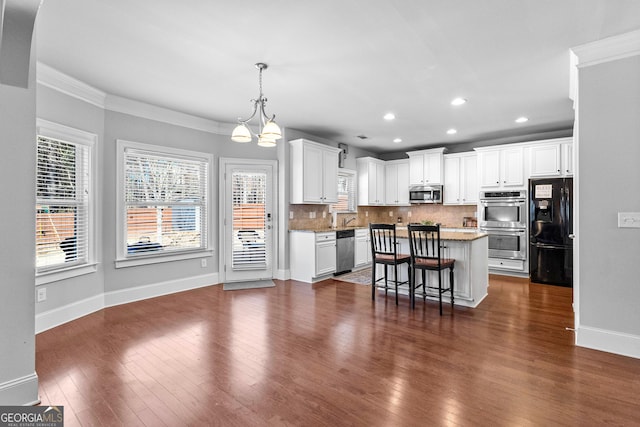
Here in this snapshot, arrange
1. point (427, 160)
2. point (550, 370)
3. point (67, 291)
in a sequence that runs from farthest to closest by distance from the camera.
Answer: point (427, 160) < point (67, 291) < point (550, 370)

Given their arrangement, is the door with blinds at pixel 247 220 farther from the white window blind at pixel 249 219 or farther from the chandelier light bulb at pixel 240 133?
the chandelier light bulb at pixel 240 133

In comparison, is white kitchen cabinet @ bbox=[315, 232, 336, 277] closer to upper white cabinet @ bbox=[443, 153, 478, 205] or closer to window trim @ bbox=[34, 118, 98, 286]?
upper white cabinet @ bbox=[443, 153, 478, 205]

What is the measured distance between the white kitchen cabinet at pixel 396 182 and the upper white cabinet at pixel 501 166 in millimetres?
1708

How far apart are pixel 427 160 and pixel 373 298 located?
13.0ft

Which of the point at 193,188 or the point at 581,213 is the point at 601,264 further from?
the point at 193,188

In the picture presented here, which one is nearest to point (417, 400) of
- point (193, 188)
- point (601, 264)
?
point (601, 264)

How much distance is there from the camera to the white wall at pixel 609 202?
272cm

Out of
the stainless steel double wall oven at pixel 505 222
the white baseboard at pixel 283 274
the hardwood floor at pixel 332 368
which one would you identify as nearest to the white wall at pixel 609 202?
the hardwood floor at pixel 332 368

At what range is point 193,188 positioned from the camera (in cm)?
505

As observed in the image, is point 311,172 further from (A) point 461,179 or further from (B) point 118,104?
(A) point 461,179

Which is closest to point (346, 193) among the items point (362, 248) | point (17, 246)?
point (362, 248)

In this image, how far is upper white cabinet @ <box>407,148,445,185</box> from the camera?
6926 millimetres

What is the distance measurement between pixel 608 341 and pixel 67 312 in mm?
5482

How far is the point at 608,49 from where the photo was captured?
109 inches
